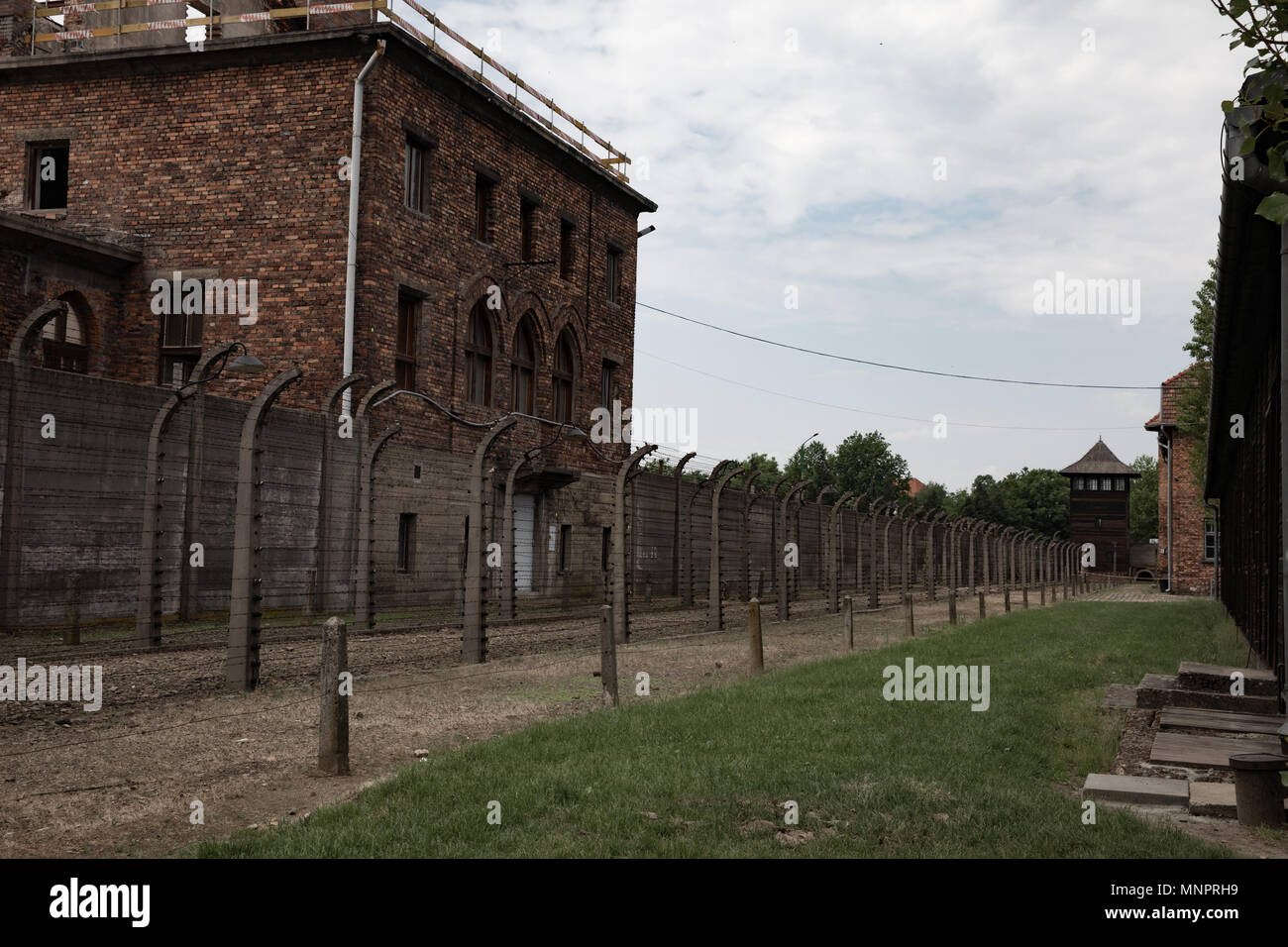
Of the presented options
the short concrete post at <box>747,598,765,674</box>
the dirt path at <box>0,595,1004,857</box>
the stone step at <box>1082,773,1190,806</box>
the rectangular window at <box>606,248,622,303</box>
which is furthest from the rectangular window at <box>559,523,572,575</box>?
the stone step at <box>1082,773,1190,806</box>

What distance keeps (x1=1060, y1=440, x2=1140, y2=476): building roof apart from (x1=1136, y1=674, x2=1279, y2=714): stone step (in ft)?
247

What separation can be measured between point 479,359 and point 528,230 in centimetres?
435

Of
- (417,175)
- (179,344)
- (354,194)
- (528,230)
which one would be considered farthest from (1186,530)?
(179,344)

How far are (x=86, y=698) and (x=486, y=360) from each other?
702 inches

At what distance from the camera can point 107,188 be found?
77.6 ft

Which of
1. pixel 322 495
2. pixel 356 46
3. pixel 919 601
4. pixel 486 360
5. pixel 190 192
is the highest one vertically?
pixel 356 46

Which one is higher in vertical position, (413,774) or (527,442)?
(527,442)

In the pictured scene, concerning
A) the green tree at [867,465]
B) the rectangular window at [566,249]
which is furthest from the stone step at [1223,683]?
the green tree at [867,465]

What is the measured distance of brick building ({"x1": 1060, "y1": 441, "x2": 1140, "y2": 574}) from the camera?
263ft

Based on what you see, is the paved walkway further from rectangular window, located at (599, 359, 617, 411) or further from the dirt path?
the dirt path

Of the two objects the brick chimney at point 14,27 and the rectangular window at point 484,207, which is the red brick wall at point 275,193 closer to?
the rectangular window at point 484,207

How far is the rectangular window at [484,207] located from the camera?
87.4 feet

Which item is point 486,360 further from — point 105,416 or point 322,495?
point 105,416
